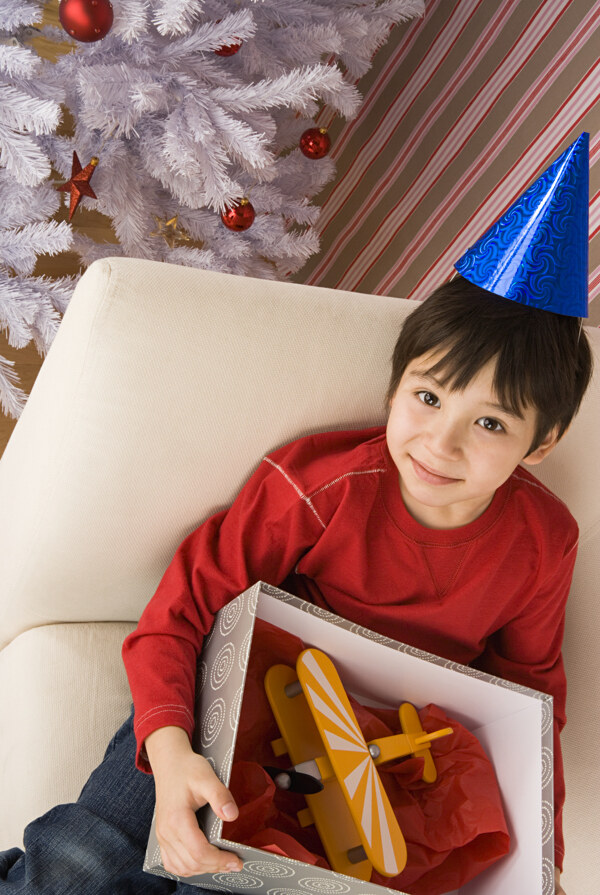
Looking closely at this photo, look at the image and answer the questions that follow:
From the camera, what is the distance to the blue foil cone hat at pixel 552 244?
74 cm

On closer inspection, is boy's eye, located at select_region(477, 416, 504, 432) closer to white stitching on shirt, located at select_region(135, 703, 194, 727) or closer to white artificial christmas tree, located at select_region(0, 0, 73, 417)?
white stitching on shirt, located at select_region(135, 703, 194, 727)

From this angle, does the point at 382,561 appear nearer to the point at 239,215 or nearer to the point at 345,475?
the point at 345,475

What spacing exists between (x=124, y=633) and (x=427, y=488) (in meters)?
0.46

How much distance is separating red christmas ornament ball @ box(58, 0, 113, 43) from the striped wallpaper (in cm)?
97

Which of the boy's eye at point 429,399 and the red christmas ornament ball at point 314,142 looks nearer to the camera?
the boy's eye at point 429,399

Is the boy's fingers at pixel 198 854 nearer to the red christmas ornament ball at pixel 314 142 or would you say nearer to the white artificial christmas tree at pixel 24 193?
the white artificial christmas tree at pixel 24 193

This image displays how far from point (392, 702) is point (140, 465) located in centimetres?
42

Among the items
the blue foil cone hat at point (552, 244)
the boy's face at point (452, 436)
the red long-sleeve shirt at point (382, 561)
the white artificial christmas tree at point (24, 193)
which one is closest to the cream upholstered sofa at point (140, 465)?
the red long-sleeve shirt at point (382, 561)

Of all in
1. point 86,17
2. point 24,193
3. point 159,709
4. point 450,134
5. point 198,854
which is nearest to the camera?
point 198,854

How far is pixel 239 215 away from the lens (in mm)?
1409

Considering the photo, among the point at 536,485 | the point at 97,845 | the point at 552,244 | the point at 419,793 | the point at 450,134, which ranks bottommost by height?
the point at 97,845

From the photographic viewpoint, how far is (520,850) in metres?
0.77

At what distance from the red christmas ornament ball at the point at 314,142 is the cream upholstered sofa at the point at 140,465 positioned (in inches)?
28.9

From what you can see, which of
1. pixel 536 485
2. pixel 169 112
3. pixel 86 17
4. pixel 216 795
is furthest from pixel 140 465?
pixel 169 112
